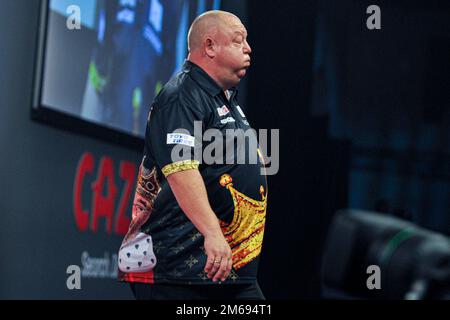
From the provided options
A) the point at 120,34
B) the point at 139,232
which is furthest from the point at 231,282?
the point at 120,34

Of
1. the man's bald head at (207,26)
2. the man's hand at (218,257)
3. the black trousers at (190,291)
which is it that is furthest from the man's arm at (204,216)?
the man's bald head at (207,26)

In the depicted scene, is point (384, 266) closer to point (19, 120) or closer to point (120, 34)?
point (19, 120)

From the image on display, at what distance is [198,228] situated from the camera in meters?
2.42

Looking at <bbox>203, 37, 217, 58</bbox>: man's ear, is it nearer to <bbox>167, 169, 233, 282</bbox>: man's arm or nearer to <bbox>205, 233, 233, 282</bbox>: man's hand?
<bbox>167, 169, 233, 282</bbox>: man's arm

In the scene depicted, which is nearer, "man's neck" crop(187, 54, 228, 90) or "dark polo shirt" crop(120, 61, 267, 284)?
"dark polo shirt" crop(120, 61, 267, 284)

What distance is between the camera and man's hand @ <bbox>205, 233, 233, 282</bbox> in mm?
2383

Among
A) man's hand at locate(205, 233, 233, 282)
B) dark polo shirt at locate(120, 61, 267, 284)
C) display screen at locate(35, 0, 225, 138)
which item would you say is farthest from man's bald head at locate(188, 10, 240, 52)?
display screen at locate(35, 0, 225, 138)

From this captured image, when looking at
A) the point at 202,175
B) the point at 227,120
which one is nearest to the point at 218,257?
the point at 202,175

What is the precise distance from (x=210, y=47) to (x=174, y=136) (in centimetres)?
36

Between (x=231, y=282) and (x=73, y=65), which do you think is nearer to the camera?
(x=231, y=282)

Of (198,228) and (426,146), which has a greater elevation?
(426,146)

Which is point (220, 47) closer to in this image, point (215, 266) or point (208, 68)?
point (208, 68)

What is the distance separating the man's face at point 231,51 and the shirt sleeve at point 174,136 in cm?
22

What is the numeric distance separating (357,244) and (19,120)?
9.86 ft
